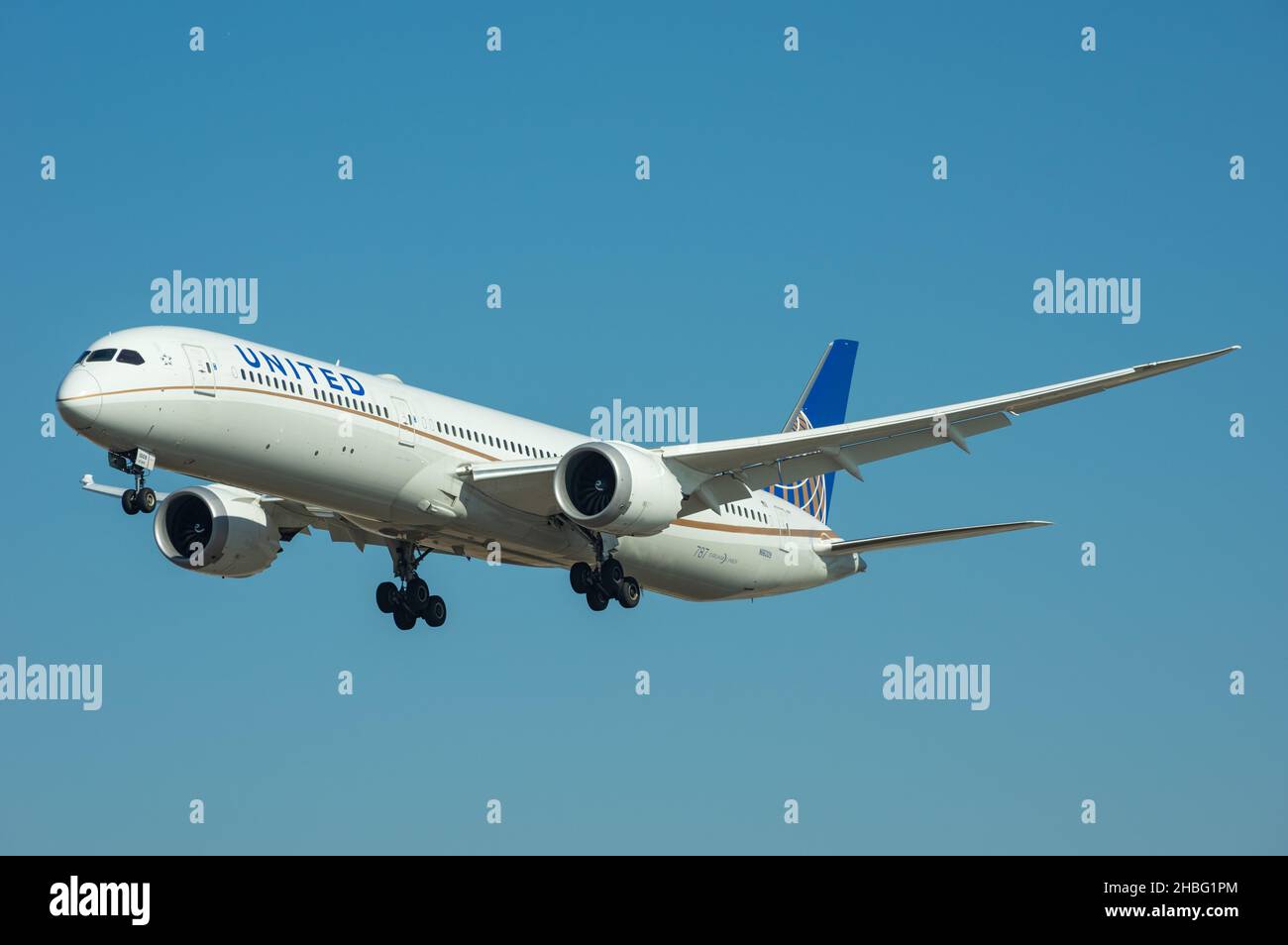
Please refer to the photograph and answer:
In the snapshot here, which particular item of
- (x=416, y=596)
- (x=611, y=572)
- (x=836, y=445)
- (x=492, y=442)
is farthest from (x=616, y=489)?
(x=416, y=596)

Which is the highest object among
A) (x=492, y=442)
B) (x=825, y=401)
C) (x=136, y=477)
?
(x=825, y=401)

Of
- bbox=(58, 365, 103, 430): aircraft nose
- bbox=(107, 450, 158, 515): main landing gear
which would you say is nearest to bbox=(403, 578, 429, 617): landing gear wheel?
bbox=(107, 450, 158, 515): main landing gear

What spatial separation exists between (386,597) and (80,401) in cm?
1176

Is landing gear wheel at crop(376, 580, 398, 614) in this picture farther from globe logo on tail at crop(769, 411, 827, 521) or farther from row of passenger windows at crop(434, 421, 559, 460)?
globe logo on tail at crop(769, 411, 827, 521)

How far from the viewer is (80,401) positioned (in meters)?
33.2

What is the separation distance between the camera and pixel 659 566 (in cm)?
4378

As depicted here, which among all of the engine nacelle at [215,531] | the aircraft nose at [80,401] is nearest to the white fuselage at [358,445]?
the aircraft nose at [80,401]

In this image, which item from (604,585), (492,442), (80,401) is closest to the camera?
(80,401)

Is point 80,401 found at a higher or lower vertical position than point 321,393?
lower

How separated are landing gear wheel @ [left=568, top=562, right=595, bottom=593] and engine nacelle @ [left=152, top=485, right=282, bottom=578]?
7.84m

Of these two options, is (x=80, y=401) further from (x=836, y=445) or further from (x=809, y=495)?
(x=809, y=495)

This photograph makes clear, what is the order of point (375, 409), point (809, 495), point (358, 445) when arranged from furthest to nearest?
point (809, 495), point (375, 409), point (358, 445)

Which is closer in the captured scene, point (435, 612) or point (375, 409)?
point (375, 409)
